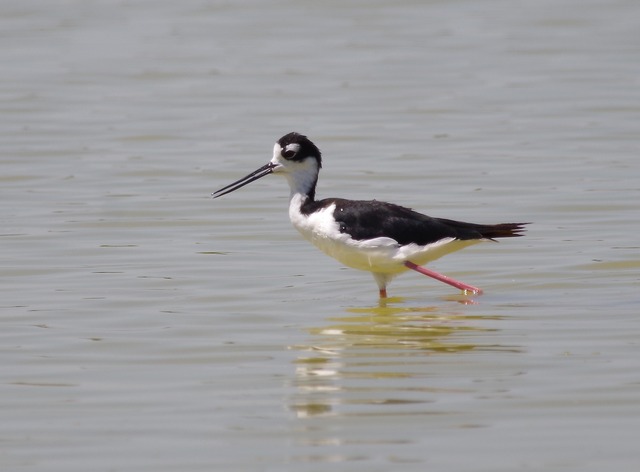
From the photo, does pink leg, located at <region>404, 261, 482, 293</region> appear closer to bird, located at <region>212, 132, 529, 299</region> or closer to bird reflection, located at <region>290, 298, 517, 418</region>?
bird, located at <region>212, 132, 529, 299</region>

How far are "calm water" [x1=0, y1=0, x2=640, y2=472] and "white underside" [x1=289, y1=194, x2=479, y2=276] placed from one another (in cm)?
31

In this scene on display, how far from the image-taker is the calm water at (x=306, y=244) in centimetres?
659

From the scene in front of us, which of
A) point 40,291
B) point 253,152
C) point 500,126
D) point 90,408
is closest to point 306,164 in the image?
point 40,291

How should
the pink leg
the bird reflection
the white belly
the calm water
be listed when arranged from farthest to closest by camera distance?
the pink leg < the white belly < the bird reflection < the calm water

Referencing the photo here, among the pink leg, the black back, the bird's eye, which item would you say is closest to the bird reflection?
the pink leg

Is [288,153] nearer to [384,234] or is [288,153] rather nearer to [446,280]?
[384,234]

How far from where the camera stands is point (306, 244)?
12.1m

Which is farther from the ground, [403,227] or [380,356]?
[403,227]

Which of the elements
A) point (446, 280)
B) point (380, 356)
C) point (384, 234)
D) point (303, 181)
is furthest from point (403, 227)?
point (380, 356)

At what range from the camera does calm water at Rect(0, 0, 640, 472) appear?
659cm

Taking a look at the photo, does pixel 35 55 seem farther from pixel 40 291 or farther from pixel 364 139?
pixel 40 291

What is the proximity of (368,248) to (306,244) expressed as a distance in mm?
2358

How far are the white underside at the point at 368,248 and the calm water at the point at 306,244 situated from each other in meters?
0.31

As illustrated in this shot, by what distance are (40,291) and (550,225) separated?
4670mm
